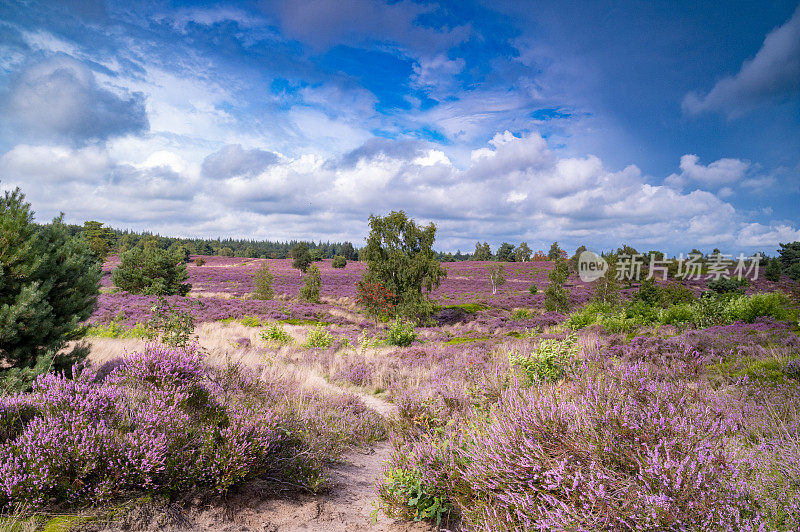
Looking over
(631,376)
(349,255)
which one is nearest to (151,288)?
(631,376)

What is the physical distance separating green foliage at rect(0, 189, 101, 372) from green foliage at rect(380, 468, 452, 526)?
192 inches

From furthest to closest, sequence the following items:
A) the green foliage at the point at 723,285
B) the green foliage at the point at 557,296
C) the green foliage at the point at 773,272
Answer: the green foliage at the point at 773,272 < the green foliage at the point at 723,285 < the green foliage at the point at 557,296

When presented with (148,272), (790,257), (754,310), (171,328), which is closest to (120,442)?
(171,328)

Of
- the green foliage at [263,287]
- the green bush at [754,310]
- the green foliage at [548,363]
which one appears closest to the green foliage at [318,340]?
the green foliage at [548,363]

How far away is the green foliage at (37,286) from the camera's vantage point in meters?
4.86

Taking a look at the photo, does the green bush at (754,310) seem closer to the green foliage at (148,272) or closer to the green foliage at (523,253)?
the green foliage at (148,272)

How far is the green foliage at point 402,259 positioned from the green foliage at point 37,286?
22105mm

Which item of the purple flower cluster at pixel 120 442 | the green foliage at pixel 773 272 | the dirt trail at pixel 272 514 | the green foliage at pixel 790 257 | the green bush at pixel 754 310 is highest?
the green foliage at pixel 790 257

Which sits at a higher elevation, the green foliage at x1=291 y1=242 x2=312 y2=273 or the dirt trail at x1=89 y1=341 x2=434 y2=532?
the green foliage at x1=291 y1=242 x2=312 y2=273

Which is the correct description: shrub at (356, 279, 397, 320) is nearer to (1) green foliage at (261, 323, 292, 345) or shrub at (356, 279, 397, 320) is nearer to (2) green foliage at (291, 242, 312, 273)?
(1) green foliage at (261, 323, 292, 345)

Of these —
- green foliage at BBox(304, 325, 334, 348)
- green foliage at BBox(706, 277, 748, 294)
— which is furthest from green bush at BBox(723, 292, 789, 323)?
green foliage at BBox(706, 277, 748, 294)

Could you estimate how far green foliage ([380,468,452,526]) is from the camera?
10.7ft

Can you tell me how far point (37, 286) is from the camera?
498 centimetres

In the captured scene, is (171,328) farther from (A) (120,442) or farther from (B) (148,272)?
(B) (148,272)
